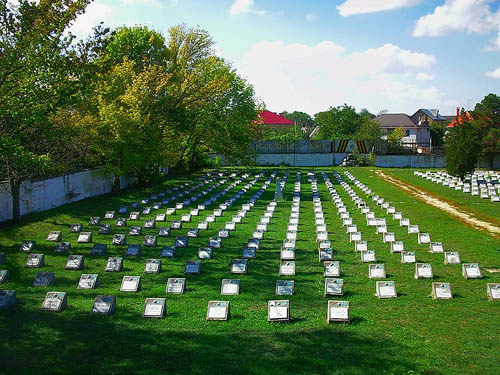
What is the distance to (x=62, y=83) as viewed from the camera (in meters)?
13.9

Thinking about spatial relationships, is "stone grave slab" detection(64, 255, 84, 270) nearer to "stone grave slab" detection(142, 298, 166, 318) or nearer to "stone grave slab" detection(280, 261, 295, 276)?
"stone grave slab" detection(142, 298, 166, 318)

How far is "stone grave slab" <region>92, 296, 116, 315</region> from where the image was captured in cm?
932

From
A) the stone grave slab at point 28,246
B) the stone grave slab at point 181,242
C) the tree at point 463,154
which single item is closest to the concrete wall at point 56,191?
the stone grave slab at point 28,246

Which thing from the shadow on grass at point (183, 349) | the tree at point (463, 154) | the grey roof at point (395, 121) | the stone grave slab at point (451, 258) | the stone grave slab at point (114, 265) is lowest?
the shadow on grass at point (183, 349)

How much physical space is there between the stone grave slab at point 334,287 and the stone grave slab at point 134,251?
5.99 m

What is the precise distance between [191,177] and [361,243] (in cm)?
2788

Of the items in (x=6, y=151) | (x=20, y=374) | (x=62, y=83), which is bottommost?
(x=20, y=374)

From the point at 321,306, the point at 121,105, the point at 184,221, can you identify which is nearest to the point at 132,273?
the point at 321,306

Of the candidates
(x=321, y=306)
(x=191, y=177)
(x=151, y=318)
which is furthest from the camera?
(x=191, y=177)

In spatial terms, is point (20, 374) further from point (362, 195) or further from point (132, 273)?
point (362, 195)

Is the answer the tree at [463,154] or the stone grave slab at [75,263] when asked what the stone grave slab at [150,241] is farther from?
the tree at [463,154]

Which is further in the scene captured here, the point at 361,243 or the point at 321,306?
the point at 361,243

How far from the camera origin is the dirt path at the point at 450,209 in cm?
1902

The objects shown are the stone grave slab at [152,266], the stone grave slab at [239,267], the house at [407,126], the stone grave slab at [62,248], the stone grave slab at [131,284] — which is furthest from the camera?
the house at [407,126]
